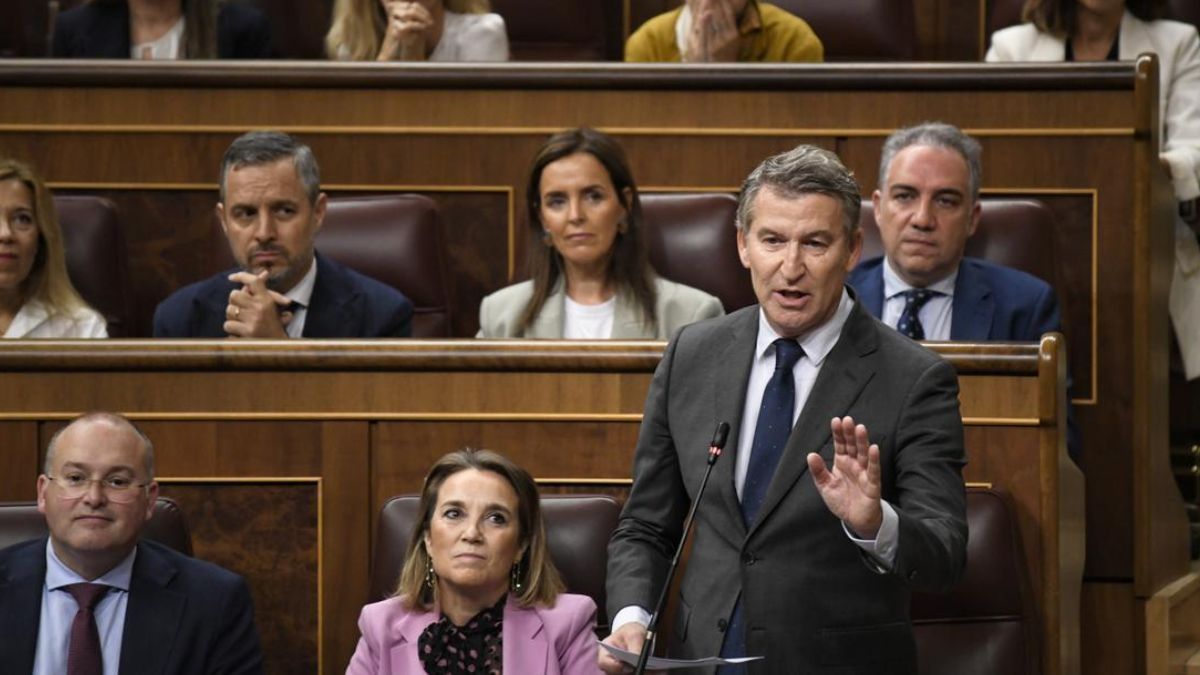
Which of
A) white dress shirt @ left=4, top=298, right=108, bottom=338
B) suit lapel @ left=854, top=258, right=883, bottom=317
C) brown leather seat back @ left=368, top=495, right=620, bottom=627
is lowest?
brown leather seat back @ left=368, top=495, right=620, bottom=627

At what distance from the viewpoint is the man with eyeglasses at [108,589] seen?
1.63 m

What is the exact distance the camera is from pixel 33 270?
2230mm

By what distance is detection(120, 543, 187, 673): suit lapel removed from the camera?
163cm

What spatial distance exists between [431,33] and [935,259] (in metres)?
0.85

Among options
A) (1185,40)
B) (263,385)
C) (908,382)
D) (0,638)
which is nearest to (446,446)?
(263,385)

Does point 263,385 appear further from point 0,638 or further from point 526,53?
point 526,53

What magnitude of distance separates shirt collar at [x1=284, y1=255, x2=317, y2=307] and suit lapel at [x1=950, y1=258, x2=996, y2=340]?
0.71 m

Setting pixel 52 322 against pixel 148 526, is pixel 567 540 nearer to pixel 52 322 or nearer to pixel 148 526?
pixel 148 526

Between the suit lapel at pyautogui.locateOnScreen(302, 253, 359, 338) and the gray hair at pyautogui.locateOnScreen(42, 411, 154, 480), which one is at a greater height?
the suit lapel at pyautogui.locateOnScreen(302, 253, 359, 338)

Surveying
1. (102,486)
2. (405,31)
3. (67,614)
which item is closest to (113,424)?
(102,486)

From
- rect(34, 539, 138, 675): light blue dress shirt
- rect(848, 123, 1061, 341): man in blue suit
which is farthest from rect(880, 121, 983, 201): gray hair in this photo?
rect(34, 539, 138, 675): light blue dress shirt

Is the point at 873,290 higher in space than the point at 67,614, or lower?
higher

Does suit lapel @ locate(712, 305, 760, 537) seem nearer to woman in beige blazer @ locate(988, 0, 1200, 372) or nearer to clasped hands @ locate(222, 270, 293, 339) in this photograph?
clasped hands @ locate(222, 270, 293, 339)

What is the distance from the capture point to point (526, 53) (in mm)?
3014
